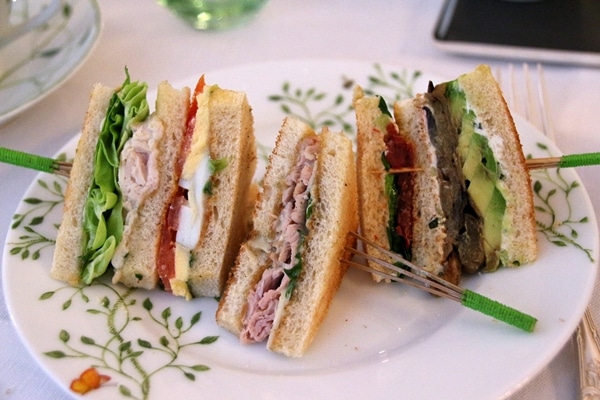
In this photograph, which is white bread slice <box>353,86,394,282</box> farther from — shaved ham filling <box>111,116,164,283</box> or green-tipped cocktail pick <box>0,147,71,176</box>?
green-tipped cocktail pick <box>0,147,71,176</box>

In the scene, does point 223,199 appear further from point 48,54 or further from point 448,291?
point 48,54

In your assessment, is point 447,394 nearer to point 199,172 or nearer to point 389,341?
point 389,341

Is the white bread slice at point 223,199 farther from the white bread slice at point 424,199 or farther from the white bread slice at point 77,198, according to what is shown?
the white bread slice at point 424,199

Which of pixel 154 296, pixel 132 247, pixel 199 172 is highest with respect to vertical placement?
pixel 199 172

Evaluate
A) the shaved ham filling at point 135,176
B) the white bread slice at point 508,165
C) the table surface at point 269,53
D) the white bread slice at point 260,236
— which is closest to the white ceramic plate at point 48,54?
the table surface at point 269,53

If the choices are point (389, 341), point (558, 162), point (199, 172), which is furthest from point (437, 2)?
point (389, 341)

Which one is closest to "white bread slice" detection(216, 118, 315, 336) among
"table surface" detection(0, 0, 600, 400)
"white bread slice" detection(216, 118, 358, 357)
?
"white bread slice" detection(216, 118, 358, 357)
